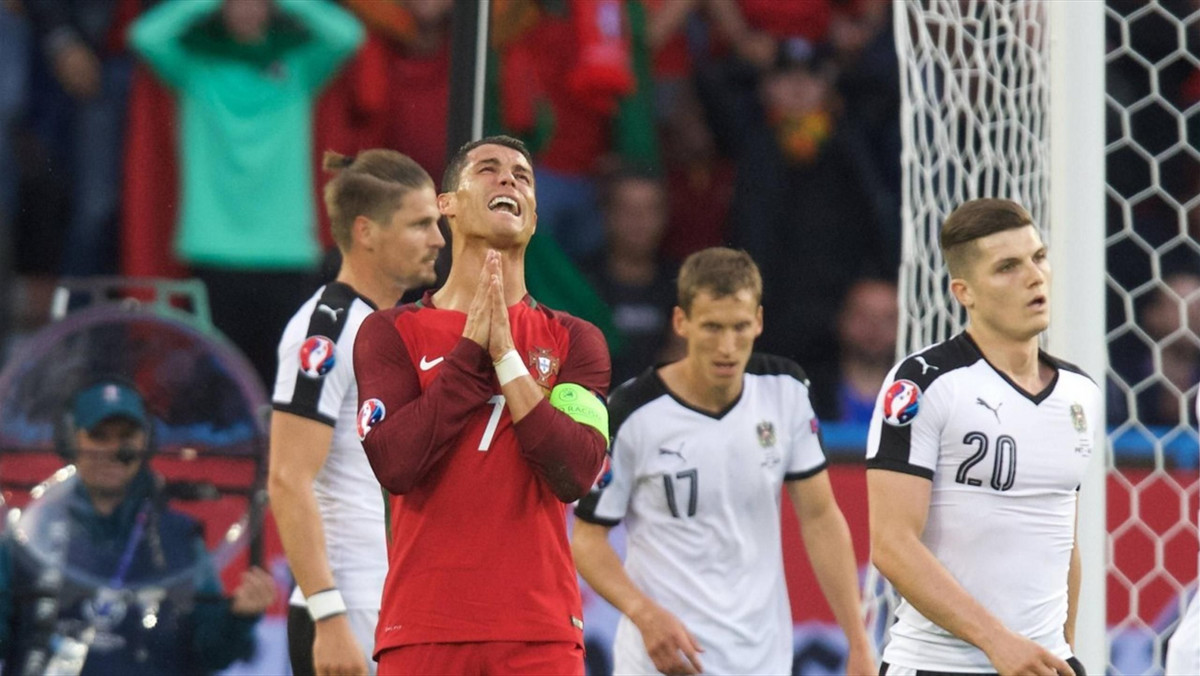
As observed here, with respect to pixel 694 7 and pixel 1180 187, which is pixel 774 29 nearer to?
pixel 694 7

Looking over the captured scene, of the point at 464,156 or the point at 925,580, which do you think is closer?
→ the point at 464,156

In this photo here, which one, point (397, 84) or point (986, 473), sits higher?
point (397, 84)

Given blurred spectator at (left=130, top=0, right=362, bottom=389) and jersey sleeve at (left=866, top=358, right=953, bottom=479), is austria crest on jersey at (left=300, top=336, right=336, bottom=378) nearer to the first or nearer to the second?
jersey sleeve at (left=866, top=358, right=953, bottom=479)

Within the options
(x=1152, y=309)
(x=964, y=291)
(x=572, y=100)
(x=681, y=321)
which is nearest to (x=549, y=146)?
(x=572, y=100)

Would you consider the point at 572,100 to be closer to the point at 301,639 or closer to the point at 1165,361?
the point at 1165,361

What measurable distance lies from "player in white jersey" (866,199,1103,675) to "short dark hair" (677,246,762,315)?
80 cm

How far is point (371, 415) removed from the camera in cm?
355

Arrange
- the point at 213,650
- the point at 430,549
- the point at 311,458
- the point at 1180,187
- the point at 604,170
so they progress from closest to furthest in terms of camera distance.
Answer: the point at 430,549 < the point at 311,458 < the point at 213,650 < the point at 604,170 < the point at 1180,187

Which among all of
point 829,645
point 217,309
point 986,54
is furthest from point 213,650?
point 986,54

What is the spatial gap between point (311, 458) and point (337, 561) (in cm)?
27

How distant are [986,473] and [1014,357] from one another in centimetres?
30

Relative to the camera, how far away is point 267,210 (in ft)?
24.2

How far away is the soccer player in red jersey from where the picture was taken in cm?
347

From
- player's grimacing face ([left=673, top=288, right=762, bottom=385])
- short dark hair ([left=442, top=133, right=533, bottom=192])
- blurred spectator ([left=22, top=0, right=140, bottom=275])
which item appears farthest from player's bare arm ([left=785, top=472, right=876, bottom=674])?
blurred spectator ([left=22, top=0, right=140, bottom=275])
